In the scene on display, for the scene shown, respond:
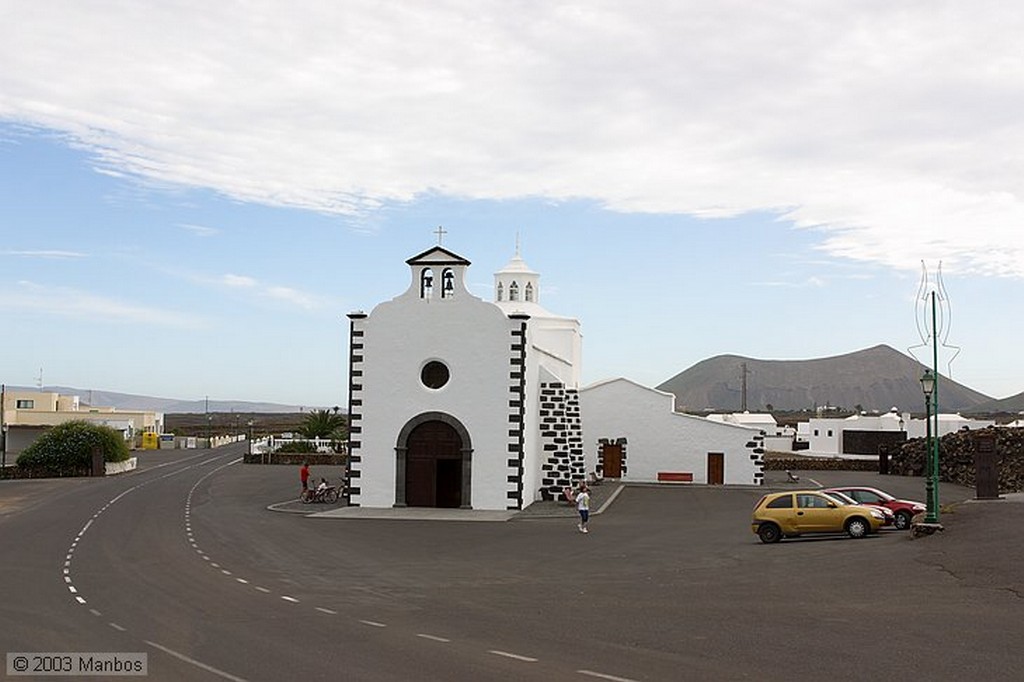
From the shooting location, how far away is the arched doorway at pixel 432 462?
120ft

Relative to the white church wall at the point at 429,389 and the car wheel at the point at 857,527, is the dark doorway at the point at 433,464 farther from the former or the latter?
the car wheel at the point at 857,527

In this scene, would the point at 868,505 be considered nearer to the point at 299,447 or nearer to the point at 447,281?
the point at 447,281

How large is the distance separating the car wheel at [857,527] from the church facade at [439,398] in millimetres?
12527

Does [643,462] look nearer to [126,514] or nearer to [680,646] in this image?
[126,514]

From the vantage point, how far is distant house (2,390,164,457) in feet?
284

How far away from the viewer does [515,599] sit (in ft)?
58.2

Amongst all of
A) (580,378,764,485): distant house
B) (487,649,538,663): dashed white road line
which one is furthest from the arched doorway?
(487,649,538,663): dashed white road line

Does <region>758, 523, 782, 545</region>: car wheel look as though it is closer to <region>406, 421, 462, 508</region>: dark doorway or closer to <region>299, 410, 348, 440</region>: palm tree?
<region>406, 421, 462, 508</region>: dark doorway

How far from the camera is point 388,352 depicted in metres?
37.2

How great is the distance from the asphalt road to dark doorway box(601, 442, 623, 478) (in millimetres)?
19897

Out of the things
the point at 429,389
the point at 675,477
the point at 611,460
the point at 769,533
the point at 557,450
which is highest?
the point at 429,389

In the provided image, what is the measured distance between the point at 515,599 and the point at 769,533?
34.7 ft

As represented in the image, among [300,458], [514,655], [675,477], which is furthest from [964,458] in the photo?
[514,655]

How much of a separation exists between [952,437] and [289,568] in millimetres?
42685
